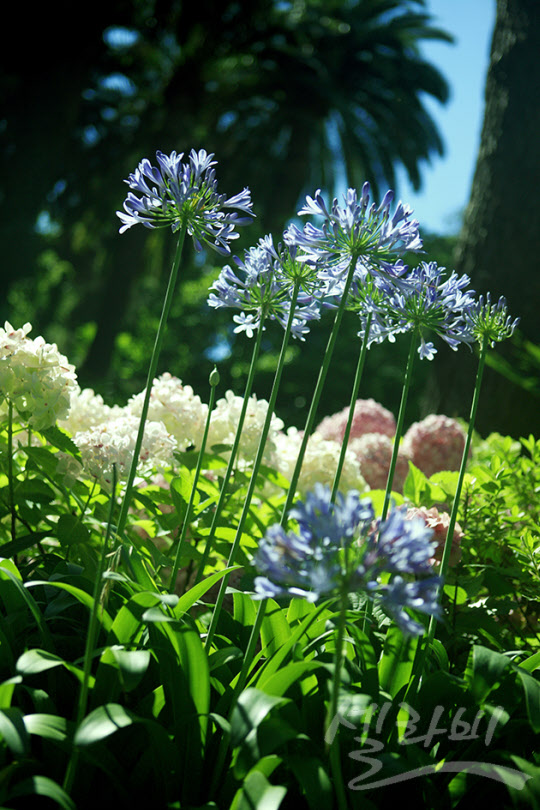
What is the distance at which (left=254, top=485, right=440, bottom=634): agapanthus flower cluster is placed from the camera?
0.87 m

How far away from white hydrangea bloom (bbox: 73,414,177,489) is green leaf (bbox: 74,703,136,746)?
67cm

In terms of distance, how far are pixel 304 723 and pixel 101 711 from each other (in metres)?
0.38

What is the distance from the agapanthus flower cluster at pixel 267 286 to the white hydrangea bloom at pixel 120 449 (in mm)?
499

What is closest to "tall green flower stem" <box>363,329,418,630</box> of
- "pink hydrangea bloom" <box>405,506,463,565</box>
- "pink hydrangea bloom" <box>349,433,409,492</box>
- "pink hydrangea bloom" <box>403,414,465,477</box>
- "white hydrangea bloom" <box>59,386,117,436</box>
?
"pink hydrangea bloom" <box>405,506,463,565</box>

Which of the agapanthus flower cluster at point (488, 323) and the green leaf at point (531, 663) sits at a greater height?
the agapanthus flower cluster at point (488, 323)

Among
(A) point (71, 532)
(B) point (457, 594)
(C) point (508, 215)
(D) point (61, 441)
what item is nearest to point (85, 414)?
(D) point (61, 441)

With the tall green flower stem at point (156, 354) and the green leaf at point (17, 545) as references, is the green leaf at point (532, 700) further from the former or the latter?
the green leaf at point (17, 545)

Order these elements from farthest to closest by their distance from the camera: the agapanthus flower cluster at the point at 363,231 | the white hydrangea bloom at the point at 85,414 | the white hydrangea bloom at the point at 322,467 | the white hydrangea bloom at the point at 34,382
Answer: the white hydrangea bloom at the point at 322,467
the white hydrangea bloom at the point at 85,414
the white hydrangea bloom at the point at 34,382
the agapanthus flower cluster at the point at 363,231

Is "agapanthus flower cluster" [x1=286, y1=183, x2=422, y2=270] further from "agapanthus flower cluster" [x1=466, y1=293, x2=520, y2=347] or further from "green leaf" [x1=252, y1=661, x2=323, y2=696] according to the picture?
"green leaf" [x1=252, y1=661, x2=323, y2=696]

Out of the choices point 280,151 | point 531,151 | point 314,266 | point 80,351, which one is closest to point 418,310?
point 314,266

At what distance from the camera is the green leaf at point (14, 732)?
96 centimetres

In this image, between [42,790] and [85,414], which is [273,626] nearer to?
[42,790]

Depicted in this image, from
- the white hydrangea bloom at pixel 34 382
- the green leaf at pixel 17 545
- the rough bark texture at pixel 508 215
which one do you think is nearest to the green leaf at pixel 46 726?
the green leaf at pixel 17 545

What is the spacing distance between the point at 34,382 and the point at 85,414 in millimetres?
563
